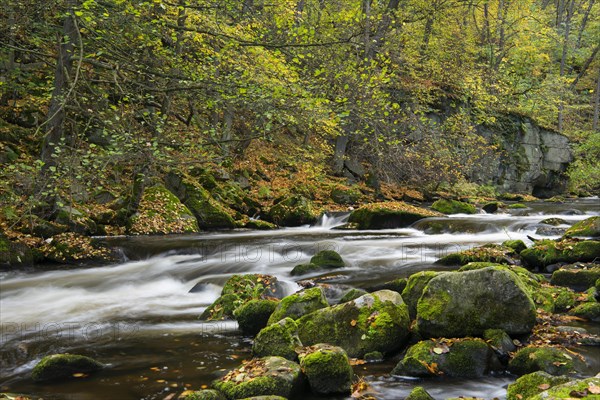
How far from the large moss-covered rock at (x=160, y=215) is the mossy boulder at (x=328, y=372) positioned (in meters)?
9.88

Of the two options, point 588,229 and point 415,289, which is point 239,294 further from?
point 588,229

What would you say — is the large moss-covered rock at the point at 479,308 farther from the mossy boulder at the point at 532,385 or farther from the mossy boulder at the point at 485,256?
the mossy boulder at the point at 485,256

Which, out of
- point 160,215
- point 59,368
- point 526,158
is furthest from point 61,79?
point 526,158

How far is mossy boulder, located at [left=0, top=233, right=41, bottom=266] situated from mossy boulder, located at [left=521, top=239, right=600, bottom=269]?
9.99 m

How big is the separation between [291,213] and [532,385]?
13.1m

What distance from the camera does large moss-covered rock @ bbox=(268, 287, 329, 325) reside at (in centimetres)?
645

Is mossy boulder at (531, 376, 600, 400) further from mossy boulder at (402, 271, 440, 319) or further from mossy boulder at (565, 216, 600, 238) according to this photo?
mossy boulder at (565, 216, 600, 238)

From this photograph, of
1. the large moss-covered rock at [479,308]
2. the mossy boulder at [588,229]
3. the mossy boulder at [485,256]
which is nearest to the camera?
the large moss-covered rock at [479,308]

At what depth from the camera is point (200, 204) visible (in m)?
15.7

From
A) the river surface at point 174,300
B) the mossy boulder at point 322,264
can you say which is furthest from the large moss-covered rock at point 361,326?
the mossy boulder at point 322,264

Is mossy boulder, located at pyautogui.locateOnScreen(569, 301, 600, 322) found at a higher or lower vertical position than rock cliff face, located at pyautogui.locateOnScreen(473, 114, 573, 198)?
lower

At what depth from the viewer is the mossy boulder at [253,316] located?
6730 mm

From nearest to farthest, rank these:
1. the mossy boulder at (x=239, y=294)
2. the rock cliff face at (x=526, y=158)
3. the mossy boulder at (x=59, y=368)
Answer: the mossy boulder at (x=59, y=368), the mossy boulder at (x=239, y=294), the rock cliff face at (x=526, y=158)

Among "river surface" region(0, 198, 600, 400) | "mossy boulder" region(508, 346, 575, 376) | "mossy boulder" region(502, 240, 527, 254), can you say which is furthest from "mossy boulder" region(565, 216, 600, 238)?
"mossy boulder" region(508, 346, 575, 376)
